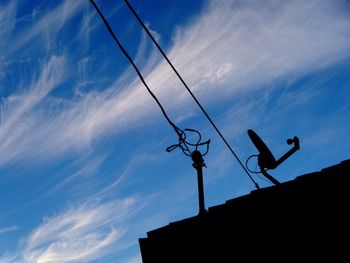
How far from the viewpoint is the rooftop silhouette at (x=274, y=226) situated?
4.14m

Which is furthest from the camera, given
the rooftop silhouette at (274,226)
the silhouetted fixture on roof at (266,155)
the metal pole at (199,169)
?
the silhouetted fixture on roof at (266,155)

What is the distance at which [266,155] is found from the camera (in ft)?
21.5

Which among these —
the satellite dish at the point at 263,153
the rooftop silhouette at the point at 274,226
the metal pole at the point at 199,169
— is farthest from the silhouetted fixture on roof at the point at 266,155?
the rooftop silhouette at the point at 274,226

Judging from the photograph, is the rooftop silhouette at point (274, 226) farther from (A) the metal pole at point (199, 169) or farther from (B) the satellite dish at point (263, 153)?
(B) the satellite dish at point (263, 153)

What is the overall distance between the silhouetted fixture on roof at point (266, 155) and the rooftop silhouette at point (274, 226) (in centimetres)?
199

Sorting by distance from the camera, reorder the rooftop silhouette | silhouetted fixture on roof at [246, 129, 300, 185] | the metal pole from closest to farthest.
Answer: the rooftop silhouette
the metal pole
silhouetted fixture on roof at [246, 129, 300, 185]

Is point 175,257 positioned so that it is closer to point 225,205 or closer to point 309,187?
point 225,205

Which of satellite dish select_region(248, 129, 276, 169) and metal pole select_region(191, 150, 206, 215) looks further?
satellite dish select_region(248, 129, 276, 169)

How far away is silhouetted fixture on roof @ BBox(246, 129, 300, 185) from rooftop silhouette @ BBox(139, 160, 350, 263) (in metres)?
1.99

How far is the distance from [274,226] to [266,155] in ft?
7.90

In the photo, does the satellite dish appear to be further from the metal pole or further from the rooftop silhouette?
the rooftop silhouette

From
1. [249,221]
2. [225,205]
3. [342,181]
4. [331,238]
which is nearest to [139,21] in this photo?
[225,205]

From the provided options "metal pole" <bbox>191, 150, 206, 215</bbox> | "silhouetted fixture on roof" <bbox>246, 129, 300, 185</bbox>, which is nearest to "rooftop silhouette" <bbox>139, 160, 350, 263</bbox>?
"metal pole" <bbox>191, 150, 206, 215</bbox>

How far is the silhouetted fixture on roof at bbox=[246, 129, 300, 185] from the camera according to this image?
6332 mm
